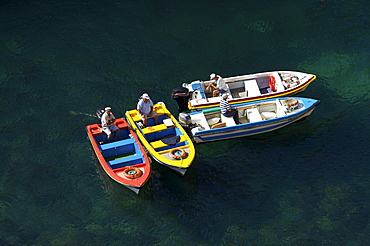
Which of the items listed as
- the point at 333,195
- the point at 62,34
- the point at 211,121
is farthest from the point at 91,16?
the point at 333,195

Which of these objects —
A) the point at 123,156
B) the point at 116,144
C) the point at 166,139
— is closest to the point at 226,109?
the point at 166,139

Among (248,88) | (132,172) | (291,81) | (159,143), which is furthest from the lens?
(248,88)

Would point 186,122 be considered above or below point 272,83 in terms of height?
below

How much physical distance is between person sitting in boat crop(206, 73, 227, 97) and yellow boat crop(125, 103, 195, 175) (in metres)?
3.55

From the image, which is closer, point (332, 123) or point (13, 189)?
point (13, 189)

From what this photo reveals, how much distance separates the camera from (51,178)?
27.1 meters

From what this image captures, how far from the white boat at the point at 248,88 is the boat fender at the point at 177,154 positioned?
447 centimetres

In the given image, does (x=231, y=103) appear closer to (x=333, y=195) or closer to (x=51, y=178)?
(x=333, y=195)

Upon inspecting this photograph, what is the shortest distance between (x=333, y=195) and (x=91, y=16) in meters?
23.2

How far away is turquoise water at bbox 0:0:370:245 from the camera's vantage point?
24.7m

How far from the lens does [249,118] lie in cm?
2998

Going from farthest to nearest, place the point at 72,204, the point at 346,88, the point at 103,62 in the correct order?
the point at 103,62, the point at 346,88, the point at 72,204

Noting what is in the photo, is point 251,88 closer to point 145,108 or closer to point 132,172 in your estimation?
point 145,108

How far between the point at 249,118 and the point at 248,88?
2720 millimetres
